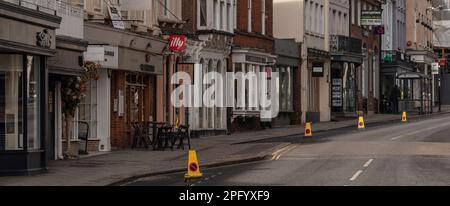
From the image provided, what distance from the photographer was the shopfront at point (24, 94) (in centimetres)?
2325

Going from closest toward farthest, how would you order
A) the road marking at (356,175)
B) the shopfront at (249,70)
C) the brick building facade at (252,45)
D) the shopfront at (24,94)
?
the road marking at (356,175) < the shopfront at (24,94) < the shopfront at (249,70) < the brick building facade at (252,45)

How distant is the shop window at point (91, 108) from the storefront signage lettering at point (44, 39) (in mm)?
8069

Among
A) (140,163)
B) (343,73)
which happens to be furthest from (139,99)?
(343,73)

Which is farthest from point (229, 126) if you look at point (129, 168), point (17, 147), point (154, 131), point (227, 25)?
point (17, 147)

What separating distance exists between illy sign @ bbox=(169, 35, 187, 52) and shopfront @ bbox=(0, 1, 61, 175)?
42.5 feet

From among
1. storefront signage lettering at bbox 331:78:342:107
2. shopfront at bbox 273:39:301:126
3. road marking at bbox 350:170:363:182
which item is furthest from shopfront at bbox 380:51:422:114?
road marking at bbox 350:170:363:182

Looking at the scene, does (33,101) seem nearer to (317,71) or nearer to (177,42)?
(177,42)

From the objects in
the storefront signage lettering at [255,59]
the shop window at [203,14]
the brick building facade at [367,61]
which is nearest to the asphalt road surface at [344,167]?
the shop window at [203,14]

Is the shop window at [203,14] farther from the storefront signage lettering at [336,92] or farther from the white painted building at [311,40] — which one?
the storefront signage lettering at [336,92]

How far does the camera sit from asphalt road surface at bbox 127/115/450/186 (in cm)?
2191

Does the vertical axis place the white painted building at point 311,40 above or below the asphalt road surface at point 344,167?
above

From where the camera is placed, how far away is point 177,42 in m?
37.3

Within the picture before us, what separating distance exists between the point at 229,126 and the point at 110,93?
46.0ft
